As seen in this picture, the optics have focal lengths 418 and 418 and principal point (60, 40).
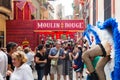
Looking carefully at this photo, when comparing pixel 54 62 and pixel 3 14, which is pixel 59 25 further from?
pixel 54 62

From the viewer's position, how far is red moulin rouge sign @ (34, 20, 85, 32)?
2925 cm

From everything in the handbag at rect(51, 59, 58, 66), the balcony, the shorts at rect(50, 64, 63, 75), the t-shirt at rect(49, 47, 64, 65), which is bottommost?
the shorts at rect(50, 64, 63, 75)

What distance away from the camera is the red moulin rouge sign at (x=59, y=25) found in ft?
96.0

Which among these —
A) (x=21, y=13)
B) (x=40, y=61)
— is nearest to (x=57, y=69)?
(x=40, y=61)

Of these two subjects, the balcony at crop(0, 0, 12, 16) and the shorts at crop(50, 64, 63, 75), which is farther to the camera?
the balcony at crop(0, 0, 12, 16)

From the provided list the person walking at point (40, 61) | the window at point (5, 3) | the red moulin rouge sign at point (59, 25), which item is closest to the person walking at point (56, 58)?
the person walking at point (40, 61)

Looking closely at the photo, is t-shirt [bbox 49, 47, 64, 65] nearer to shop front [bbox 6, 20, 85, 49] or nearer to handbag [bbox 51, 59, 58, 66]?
handbag [bbox 51, 59, 58, 66]

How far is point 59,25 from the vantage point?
97.4 ft

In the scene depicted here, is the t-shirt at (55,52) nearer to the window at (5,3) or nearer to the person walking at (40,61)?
the person walking at (40,61)

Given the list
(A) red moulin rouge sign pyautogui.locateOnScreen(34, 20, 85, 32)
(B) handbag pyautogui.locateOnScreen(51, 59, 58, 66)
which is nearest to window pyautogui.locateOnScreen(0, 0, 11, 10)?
(A) red moulin rouge sign pyautogui.locateOnScreen(34, 20, 85, 32)

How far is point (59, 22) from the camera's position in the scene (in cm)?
2966

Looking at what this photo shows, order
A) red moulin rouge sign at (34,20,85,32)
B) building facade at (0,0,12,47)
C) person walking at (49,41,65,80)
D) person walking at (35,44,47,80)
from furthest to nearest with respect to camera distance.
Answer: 1. red moulin rouge sign at (34,20,85,32)
2. building facade at (0,0,12,47)
3. person walking at (49,41,65,80)
4. person walking at (35,44,47,80)

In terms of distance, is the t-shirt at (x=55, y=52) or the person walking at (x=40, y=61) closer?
the person walking at (x=40, y=61)

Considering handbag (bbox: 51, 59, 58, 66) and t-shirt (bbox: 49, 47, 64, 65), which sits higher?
t-shirt (bbox: 49, 47, 64, 65)
